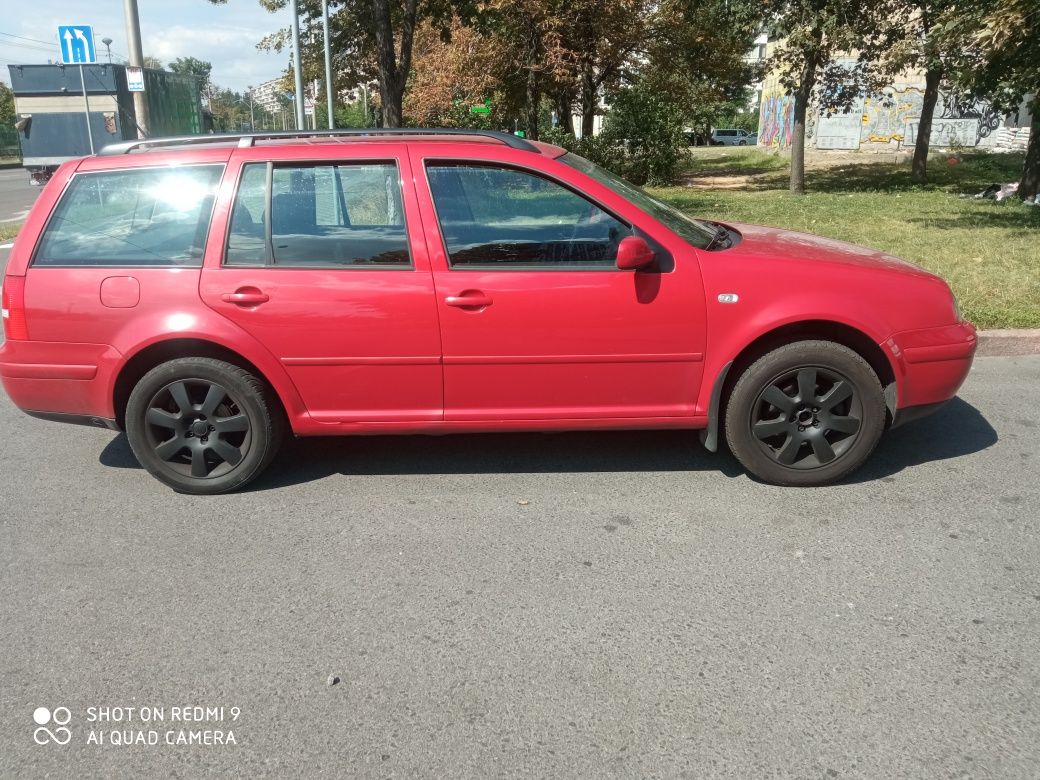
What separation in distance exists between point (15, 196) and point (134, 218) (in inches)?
939

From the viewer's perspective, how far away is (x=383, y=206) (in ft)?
13.5

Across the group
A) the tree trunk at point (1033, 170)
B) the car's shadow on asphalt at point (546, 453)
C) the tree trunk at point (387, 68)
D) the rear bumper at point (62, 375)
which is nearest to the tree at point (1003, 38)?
the tree trunk at point (1033, 170)

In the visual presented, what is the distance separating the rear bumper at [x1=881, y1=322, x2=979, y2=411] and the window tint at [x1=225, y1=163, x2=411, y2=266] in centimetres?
241

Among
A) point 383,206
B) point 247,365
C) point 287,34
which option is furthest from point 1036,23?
point 287,34

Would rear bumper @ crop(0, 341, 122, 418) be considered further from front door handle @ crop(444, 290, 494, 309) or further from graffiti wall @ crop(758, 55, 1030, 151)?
graffiti wall @ crop(758, 55, 1030, 151)

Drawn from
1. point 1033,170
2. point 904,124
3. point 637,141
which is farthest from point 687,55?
point 904,124

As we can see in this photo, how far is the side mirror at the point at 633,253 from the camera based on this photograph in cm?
378

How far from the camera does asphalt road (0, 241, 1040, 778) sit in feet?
8.09

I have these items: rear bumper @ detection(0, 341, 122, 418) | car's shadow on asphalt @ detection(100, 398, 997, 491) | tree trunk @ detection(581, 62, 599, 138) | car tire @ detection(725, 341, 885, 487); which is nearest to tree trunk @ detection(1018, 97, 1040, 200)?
tree trunk @ detection(581, 62, 599, 138)

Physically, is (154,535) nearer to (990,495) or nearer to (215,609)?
(215,609)

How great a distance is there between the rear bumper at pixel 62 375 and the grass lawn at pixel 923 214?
6339 millimetres

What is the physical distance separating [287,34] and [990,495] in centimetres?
3024

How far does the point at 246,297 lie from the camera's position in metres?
3.96

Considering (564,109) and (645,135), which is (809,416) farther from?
(564,109)
